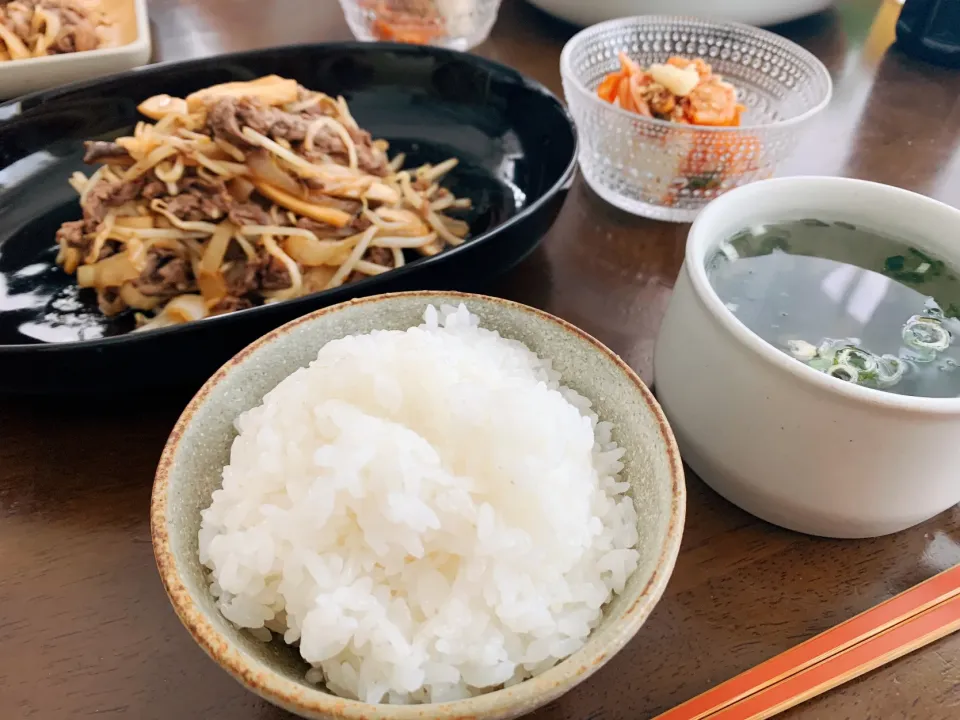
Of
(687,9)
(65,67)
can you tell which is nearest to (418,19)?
(687,9)

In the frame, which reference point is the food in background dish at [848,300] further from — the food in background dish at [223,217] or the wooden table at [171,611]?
the food in background dish at [223,217]

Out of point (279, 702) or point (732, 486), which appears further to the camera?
point (732, 486)

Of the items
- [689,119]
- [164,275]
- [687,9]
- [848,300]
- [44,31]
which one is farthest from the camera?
[687,9]

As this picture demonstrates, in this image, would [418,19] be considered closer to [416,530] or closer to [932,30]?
[932,30]

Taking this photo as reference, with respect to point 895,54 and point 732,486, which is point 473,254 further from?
point 895,54

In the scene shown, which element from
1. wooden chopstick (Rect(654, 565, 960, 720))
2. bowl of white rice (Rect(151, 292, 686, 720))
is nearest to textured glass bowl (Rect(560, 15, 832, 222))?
bowl of white rice (Rect(151, 292, 686, 720))

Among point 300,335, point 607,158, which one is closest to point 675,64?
point 607,158
